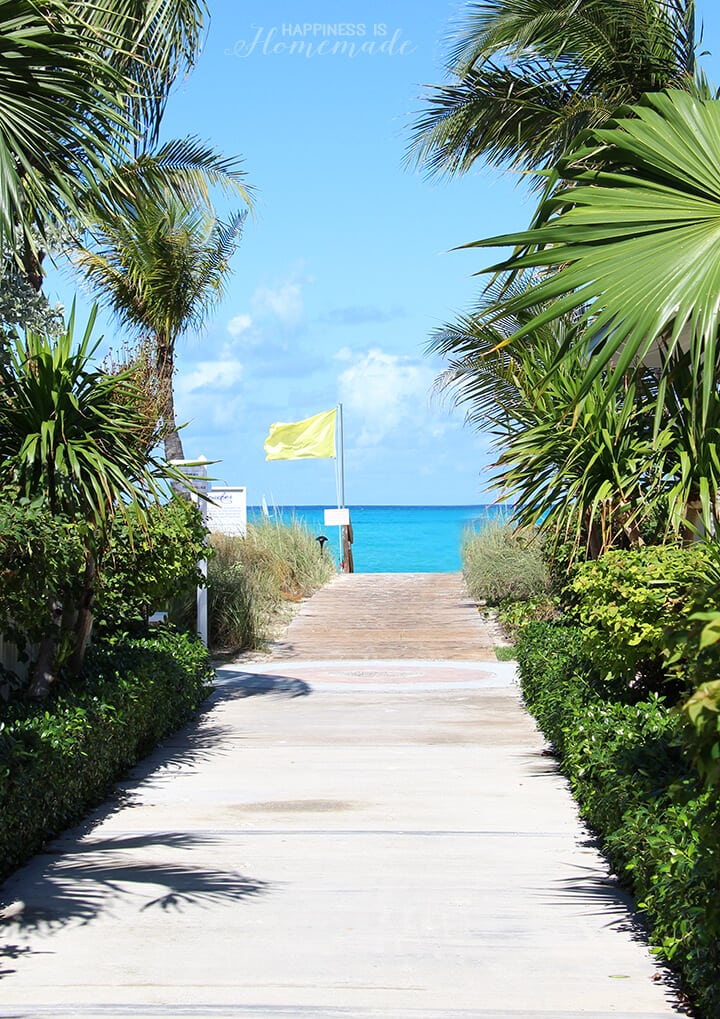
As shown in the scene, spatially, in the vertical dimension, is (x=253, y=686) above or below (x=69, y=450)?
below

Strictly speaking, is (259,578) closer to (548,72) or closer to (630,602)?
(548,72)

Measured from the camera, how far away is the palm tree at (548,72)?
11812 mm

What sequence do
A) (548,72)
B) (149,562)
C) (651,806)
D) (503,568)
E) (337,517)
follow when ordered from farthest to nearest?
1. (337,517)
2. (503,568)
3. (548,72)
4. (149,562)
5. (651,806)

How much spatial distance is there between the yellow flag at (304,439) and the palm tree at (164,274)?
1362cm

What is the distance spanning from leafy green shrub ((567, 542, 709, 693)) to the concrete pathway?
1.15 metres

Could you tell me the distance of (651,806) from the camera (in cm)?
514

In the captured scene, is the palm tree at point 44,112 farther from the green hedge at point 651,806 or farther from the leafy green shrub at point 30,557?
the green hedge at point 651,806

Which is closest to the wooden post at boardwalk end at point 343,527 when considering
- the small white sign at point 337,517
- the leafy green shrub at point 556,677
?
the small white sign at point 337,517

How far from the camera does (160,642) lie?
36.2 feet

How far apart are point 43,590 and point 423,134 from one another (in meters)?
9.73

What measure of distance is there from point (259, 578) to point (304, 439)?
885 cm

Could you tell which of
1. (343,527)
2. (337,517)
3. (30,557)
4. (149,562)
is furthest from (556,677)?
(343,527)

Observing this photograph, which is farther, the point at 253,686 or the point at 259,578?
the point at 259,578

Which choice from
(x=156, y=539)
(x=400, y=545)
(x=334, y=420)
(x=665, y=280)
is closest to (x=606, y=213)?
(x=665, y=280)
